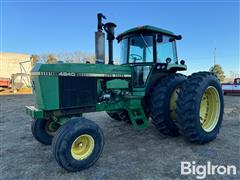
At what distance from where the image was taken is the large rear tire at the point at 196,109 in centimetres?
407

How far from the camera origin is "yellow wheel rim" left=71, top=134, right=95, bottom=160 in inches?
129

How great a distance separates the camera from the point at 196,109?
407cm

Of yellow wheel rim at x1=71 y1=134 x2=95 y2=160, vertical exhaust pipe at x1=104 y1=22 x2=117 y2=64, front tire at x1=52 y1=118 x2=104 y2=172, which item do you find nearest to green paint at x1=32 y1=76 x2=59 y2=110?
front tire at x1=52 y1=118 x2=104 y2=172

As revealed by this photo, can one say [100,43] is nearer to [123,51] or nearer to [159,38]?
[123,51]

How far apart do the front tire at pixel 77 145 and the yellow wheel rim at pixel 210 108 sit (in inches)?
101

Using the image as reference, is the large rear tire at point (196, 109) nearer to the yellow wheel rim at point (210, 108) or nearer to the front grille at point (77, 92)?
the yellow wheel rim at point (210, 108)

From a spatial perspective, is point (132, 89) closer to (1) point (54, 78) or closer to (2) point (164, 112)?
(2) point (164, 112)

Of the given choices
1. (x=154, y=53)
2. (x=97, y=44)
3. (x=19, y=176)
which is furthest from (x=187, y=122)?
(x=19, y=176)

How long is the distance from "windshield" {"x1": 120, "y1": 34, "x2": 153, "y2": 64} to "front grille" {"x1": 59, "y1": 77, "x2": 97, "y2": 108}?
1.32 meters

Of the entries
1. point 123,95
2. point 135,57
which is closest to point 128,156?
point 123,95

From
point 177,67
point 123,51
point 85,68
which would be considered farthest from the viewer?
point 177,67

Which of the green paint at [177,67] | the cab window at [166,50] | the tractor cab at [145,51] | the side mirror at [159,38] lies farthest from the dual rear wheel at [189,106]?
the side mirror at [159,38]

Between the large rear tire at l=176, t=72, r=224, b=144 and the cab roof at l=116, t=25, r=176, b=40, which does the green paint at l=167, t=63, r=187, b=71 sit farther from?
the cab roof at l=116, t=25, r=176, b=40

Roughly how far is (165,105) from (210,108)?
1204 mm
